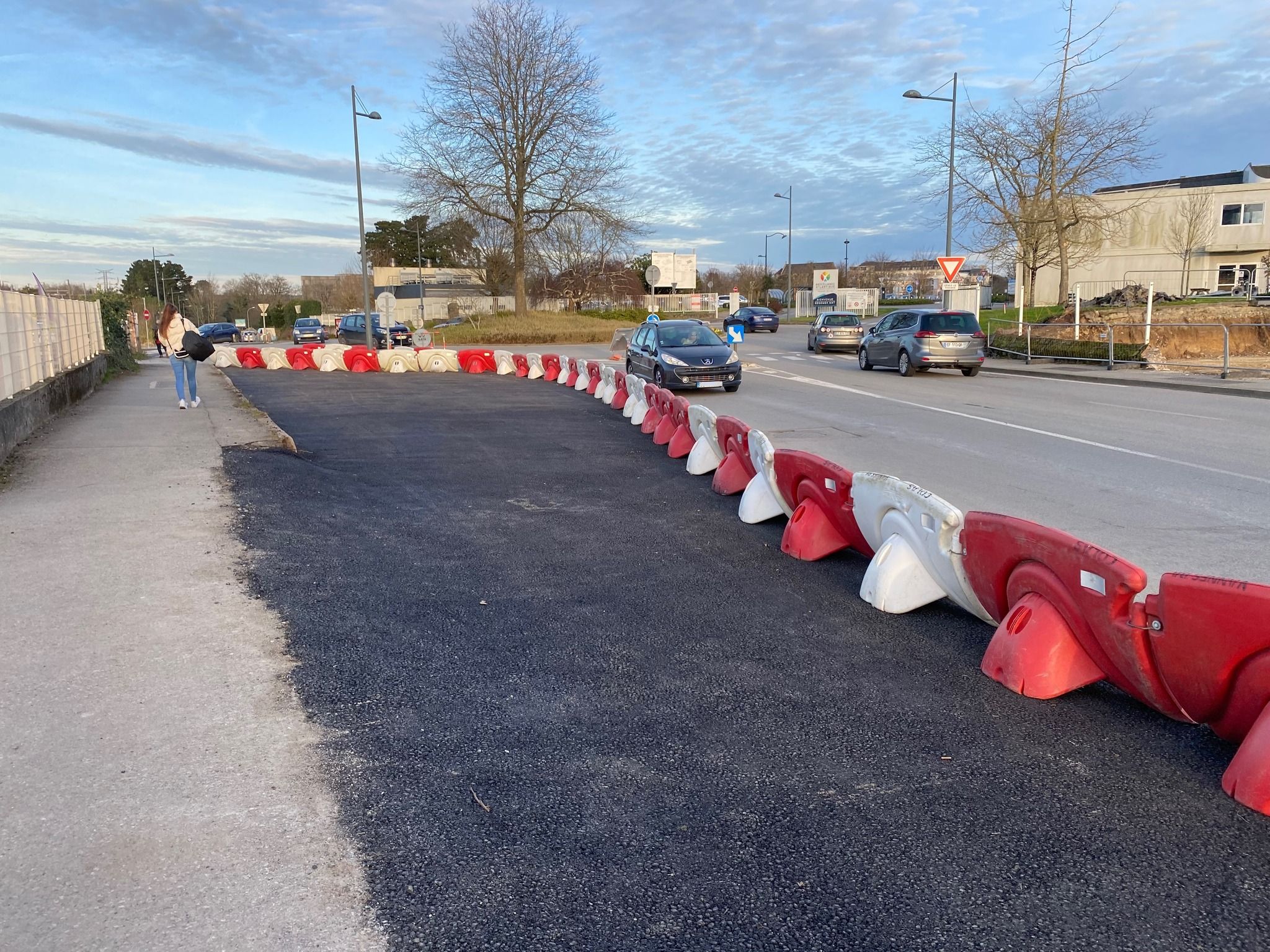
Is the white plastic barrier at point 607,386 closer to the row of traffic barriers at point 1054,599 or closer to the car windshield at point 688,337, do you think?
the car windshield at point 688,337

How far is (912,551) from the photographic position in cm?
505

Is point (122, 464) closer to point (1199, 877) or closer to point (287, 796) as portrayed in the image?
point (287, 796)

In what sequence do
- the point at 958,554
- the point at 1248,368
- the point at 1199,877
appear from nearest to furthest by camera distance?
the point at 1199,877 → the point at 958,554 → the point at 1248,368

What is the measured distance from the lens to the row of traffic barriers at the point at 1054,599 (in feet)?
10.4

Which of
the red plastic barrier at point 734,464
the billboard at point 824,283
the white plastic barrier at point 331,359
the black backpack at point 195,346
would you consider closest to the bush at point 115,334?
the white plastic barrier at point 331,359

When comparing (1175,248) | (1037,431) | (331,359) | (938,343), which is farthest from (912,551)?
(1175,248)

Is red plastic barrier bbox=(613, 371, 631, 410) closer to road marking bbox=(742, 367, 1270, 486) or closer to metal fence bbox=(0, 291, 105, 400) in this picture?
road marking bbox=(742, 367, 1270, 486)

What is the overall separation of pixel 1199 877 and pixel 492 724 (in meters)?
2.53

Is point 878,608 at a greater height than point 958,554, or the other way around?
point 958,554

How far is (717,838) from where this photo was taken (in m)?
2.93

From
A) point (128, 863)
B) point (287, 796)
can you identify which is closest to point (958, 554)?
point (287, 796)

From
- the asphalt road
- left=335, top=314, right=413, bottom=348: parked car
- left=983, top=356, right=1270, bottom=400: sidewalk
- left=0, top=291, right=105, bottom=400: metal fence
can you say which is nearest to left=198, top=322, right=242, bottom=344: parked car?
left=335, top=314, right=413, bottom=348: parked car

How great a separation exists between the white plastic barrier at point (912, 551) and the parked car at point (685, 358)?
13.2 m

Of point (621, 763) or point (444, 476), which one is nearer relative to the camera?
point (621, 763)
